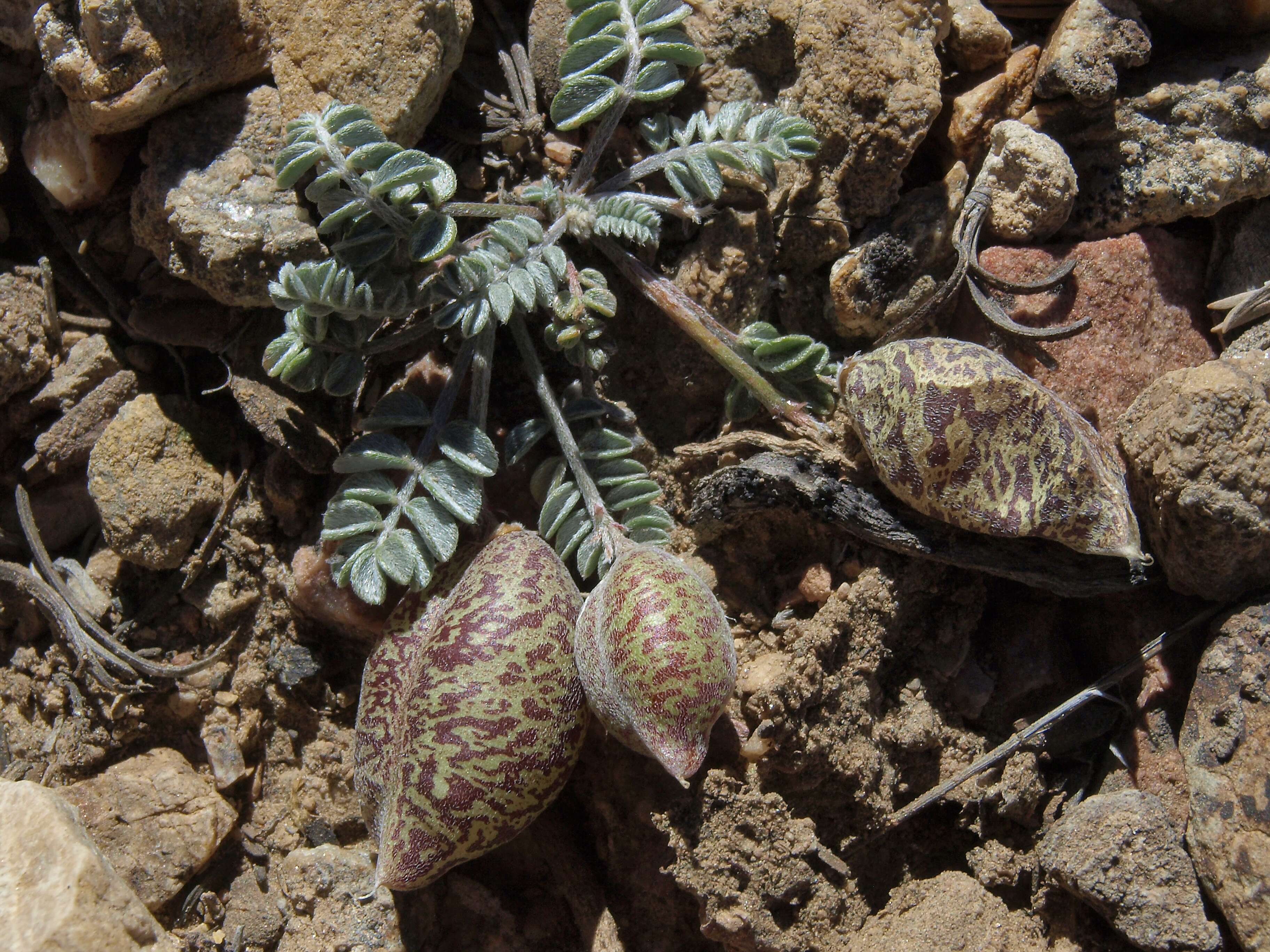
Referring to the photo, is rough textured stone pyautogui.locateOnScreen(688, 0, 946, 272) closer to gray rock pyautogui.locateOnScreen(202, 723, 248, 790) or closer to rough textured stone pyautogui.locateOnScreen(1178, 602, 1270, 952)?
rough textured stone pyautogui.locateOnScreen(1178, 602, 1270, 952)

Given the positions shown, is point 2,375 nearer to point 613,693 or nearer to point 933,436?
point 613,693

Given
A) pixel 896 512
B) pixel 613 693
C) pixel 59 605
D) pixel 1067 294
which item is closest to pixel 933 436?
pixel 896 512

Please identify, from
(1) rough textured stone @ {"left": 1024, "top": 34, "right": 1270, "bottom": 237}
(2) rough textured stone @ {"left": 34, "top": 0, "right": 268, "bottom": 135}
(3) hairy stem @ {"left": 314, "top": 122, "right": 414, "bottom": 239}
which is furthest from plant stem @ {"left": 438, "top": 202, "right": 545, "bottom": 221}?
(1) rough textured stone @ {"left": 1024, "top": 34, "right": 1270, "bottom": 237}

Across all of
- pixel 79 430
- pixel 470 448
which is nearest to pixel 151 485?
pixel 79 430

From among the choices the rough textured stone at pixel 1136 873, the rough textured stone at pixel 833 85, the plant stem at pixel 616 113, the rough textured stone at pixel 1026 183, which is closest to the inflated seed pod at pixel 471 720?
the plant stem at pixel 616 113

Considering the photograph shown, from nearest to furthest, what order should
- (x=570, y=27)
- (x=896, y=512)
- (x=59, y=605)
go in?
(x=896, y=512)
(x=570, y=27)
(x=59, y=605)
